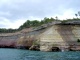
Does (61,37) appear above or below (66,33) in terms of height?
below

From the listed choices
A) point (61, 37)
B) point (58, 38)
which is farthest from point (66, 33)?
point (58, 38)

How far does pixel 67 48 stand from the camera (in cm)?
6775

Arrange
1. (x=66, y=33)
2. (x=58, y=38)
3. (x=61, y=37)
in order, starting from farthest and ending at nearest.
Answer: (x=66, y=33) < (x=61, y=37) < (x=58, y=38)

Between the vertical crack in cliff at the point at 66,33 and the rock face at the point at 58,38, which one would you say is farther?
the vertical crack in cliff at the point at 66,33

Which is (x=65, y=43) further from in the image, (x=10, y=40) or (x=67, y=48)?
(x=10, y=40)

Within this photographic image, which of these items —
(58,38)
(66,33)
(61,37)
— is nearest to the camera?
(58,38)

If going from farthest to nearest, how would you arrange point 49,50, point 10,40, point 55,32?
point 10,40 → point 55,32 → point 49,50

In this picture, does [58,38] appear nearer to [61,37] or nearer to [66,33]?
[61,37]

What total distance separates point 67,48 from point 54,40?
414 cm

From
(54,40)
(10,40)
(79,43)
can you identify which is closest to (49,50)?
(54,40)

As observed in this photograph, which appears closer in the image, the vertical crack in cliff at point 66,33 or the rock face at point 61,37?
the rock face at point 61,37

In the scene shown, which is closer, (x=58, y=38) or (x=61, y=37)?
(x=58, y=38)

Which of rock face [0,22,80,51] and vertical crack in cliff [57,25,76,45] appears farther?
vertical crack in cliff [57,25,76,45]

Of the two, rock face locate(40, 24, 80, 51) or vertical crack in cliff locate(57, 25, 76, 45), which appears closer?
rock face locate(40, 24, 80, 51)
